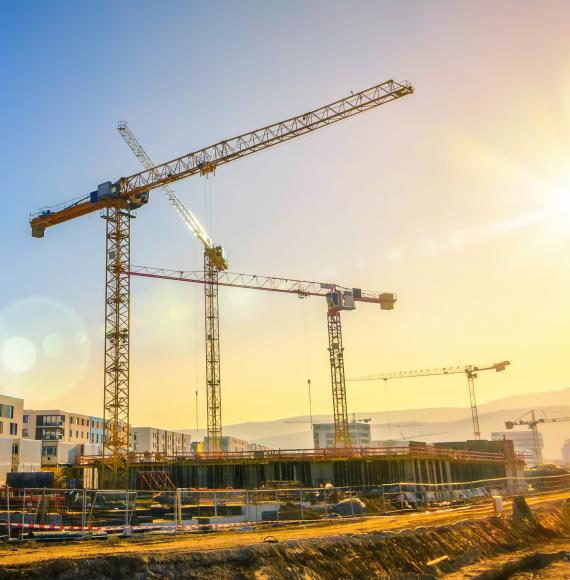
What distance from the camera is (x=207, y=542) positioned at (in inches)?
760

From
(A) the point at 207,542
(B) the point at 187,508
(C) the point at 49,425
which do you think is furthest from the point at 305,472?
(C) the point at 49,425

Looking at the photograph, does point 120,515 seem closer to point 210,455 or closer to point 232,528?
point 232,528

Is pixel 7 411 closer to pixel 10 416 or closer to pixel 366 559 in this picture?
pixel 10 416

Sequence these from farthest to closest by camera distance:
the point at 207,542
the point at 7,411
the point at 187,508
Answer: the point at 7,411
the point at 187,508
the point at 207,542

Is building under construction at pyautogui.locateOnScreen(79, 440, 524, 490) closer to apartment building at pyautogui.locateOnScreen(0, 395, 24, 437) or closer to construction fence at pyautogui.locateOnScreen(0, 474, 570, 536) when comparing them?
construction fence at pyautogui.locateOnScreen(0, 474, 570, 536)

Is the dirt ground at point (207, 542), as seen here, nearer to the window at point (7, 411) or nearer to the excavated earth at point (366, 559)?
the excavated earth at point (366, 559)

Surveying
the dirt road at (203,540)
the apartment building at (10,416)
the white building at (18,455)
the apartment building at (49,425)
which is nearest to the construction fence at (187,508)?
the dirt road at (203,540)

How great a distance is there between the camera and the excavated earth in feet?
46.0

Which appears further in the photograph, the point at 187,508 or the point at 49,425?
the point at 49,425

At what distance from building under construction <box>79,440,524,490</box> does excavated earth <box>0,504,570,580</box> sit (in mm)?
21391

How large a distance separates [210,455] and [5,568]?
145 ft

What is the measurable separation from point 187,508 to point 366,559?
48.3 ft

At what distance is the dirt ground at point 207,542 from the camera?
50.5 ft

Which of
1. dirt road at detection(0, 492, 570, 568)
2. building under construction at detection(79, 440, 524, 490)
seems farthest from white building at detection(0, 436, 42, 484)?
dirt road at detection(0, 492, 570, 568)
